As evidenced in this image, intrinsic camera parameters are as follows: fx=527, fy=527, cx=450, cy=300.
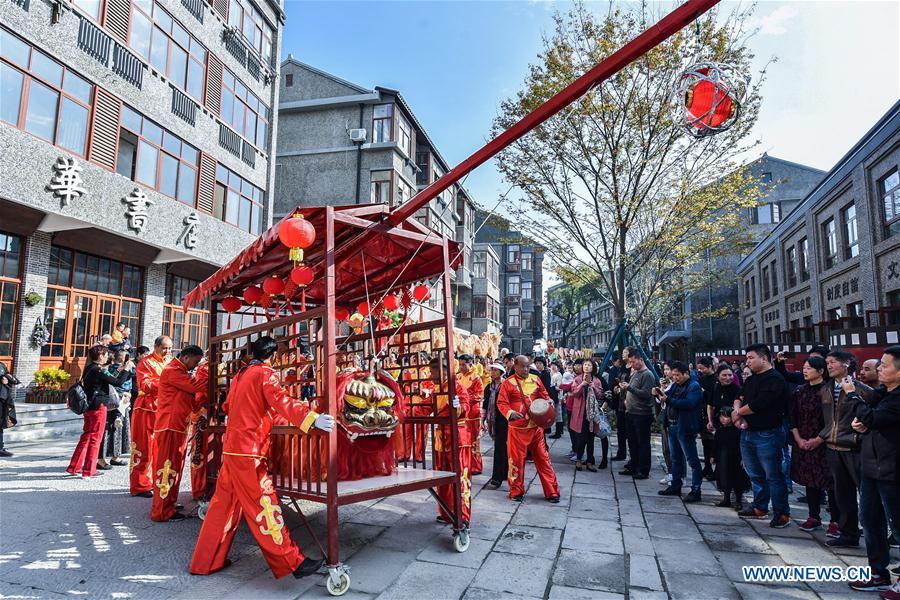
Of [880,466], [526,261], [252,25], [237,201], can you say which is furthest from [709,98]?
[526,261]

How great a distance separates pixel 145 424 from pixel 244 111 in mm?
15238

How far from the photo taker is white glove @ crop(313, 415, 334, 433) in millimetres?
4016

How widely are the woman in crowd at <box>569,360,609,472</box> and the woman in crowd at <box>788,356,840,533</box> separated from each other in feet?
10.9

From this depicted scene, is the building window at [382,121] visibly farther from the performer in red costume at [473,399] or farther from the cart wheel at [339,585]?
the cart wheel at [339,585]

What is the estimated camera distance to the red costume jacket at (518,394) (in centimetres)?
699

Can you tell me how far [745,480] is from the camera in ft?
21.3

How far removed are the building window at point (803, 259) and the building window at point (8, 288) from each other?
2934cm

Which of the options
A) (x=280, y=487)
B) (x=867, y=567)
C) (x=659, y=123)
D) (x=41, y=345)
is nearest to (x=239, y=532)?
(x=280, y=487)

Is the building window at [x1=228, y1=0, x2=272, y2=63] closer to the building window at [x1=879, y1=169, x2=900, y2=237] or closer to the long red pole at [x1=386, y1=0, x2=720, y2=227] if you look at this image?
the long red pole at [x1=386, y1=0, x2=720, y2=227]

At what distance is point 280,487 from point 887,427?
500 cm

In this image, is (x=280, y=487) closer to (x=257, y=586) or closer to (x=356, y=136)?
(x=257, y=586)

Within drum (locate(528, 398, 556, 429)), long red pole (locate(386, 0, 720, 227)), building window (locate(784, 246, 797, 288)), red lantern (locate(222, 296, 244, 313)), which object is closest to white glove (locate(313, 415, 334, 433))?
long red pole (locate(386, 0, 720, 227))

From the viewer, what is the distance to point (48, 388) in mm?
11719

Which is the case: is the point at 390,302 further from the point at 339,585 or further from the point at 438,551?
the point at 339,585
